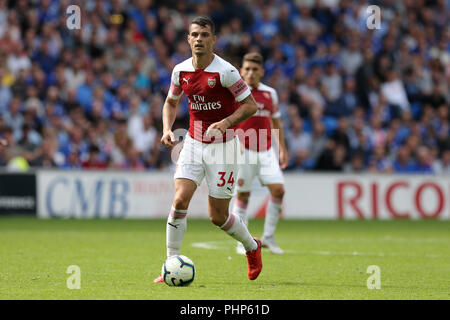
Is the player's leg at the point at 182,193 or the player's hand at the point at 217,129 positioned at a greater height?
the player's hand at the point at 217,129

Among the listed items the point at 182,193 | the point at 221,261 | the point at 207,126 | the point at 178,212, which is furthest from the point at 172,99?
the point at 221,261

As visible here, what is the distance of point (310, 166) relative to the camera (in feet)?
65.9

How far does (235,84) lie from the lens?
775 centimetres

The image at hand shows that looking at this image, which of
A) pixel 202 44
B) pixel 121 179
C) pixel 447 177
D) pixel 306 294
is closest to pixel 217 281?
pixel 306 294

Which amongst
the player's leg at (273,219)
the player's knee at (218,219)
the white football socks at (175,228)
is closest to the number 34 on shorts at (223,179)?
the player's knee at (218,219)

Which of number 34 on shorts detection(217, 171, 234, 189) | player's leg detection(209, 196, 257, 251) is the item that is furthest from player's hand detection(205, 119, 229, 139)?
player's leg detection(209, 196, 257, 251)

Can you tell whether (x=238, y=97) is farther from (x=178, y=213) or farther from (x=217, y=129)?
(x=178, y=213)

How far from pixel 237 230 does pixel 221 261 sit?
190cm

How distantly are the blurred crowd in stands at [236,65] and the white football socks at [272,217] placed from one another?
7.84 m

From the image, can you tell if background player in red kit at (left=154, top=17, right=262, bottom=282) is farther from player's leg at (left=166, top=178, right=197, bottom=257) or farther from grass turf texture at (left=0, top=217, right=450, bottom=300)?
grass turf texture at (left=0, top=217, right=450, bottom=300)

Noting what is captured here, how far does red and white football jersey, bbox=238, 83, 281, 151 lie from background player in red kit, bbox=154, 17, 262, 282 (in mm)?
3247

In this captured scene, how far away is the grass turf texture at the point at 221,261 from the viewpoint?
23.0 feet

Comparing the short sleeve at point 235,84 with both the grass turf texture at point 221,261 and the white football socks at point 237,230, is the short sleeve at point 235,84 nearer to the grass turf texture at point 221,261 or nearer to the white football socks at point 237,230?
the white football socks at point 237,230
